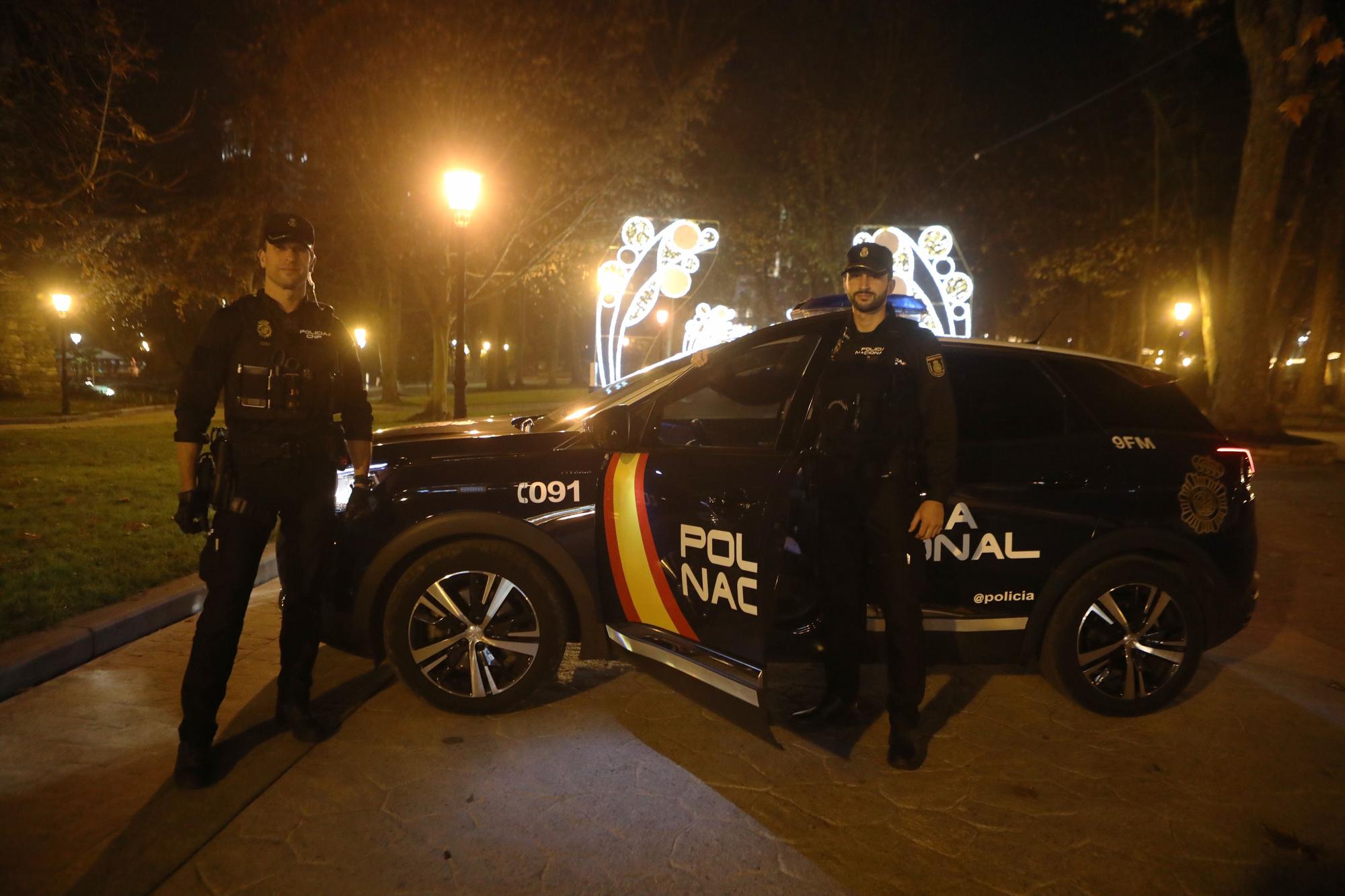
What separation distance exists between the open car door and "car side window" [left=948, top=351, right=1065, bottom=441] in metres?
0.72

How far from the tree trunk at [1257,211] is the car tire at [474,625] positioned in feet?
49.3

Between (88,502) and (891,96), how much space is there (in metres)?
29.6

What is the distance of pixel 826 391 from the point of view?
3.45m

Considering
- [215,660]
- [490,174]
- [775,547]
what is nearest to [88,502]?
[215,660]

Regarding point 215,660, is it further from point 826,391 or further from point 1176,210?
point 1176,210

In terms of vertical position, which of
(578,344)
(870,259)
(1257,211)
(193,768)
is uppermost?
(578,344)

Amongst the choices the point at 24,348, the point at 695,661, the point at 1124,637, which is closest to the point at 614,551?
the point at 695,661

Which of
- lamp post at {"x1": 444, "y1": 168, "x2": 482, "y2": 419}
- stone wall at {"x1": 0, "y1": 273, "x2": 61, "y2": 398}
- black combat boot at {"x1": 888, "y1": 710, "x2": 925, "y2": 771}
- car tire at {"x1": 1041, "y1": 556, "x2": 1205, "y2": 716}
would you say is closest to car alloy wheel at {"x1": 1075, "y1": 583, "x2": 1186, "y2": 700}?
car tire at {"x1": 1041, "y1": 556, "x2": 1205, "y2": 716}

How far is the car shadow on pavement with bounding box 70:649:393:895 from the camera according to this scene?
274 centimetres

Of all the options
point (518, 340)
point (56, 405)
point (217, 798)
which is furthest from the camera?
point (518, 340)

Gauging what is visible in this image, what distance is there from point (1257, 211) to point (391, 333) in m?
27.1

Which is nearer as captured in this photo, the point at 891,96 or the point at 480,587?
the point at 480,587

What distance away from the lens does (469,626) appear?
3758 millimetres

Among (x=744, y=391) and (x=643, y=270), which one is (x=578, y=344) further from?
(x=744, y=391)
